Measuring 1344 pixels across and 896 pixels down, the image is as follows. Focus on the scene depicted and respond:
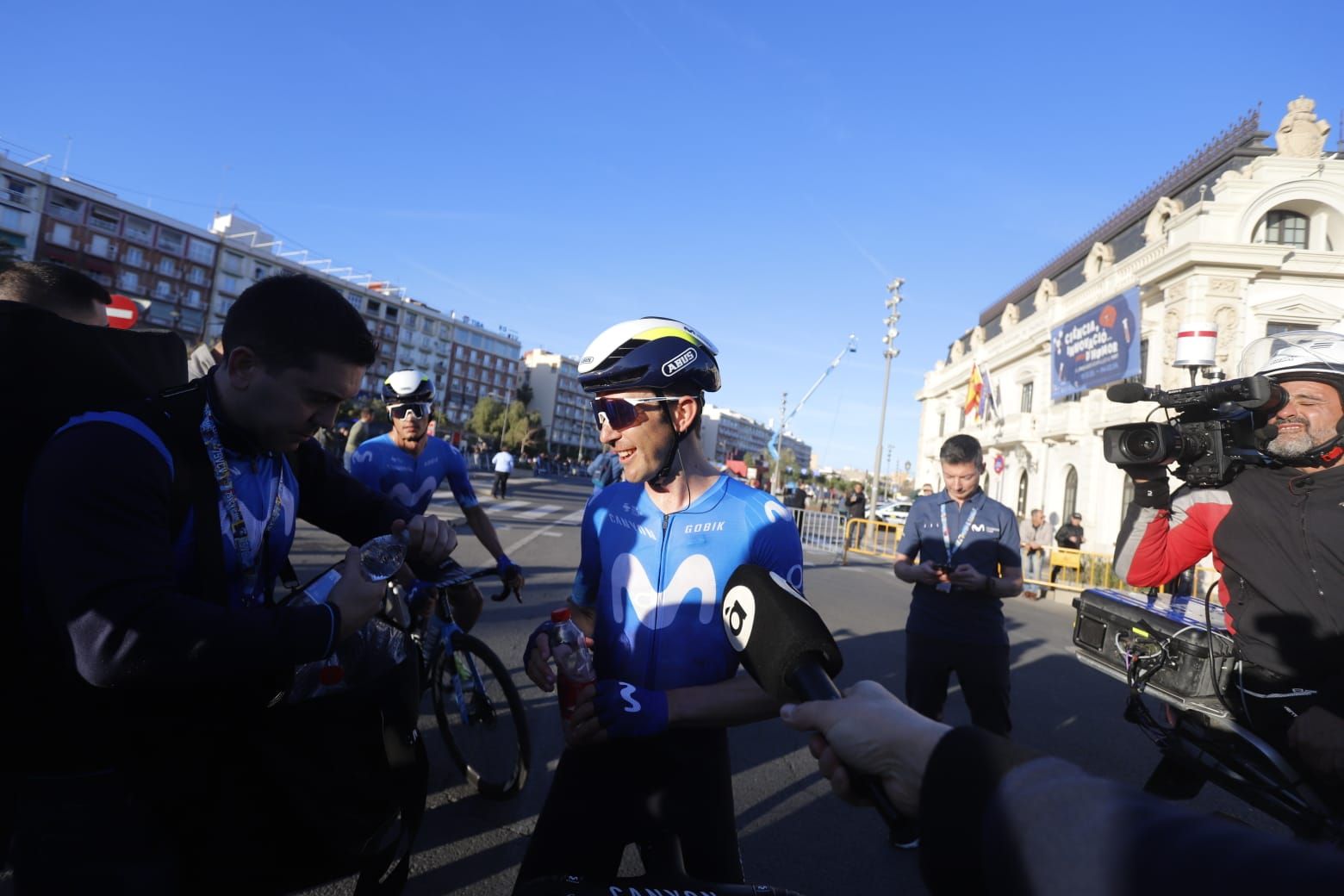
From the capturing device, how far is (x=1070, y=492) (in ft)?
105

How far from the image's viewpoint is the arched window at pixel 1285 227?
2681 cm

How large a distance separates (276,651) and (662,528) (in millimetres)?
1114

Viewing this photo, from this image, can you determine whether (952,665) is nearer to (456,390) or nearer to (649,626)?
(649,626)

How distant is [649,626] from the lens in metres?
2.19

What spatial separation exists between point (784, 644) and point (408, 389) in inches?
196

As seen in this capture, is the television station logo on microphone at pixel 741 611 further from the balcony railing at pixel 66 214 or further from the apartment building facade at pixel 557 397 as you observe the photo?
the apartment building facade at pixel 557 397

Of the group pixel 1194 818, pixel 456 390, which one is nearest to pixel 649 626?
pixel 1194 818

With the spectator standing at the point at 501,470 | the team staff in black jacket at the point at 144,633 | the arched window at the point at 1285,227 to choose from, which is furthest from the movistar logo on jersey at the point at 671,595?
the arched window at the point at 1285,227

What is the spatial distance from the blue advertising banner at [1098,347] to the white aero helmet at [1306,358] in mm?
23114

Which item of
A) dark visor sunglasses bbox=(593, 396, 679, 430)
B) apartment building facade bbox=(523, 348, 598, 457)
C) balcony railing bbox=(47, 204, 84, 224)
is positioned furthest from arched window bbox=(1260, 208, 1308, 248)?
apartment building facade bbox=(523, 348, 598, 457)

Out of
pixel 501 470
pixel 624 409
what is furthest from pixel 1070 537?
pixel 624 409

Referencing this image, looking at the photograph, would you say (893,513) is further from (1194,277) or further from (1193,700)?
(1193,700)

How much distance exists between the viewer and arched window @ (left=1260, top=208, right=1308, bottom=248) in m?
26.8

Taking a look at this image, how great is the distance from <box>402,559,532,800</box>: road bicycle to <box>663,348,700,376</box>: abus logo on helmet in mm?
1969
